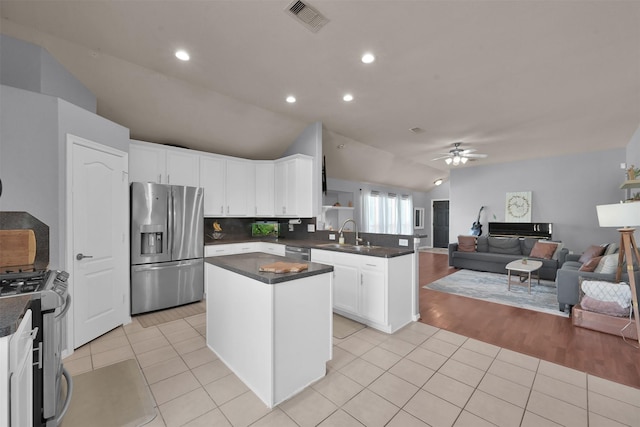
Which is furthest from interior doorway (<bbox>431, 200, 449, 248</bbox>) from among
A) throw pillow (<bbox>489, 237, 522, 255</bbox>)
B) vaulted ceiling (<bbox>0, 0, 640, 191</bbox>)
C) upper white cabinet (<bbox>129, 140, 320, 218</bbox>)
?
upper white cabinet (<bbox>129, 140, 320, 218</bbox>)

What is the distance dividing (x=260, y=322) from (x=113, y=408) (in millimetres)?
1134

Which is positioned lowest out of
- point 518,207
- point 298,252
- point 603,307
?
point 603,307

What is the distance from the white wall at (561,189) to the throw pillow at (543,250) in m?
1.80

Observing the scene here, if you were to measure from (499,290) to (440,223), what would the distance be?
632cm

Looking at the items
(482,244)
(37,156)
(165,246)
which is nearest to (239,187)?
(165,246)

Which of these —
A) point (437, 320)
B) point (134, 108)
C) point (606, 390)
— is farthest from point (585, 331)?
point (134, 108)

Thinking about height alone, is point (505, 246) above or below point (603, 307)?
above

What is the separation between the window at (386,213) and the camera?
28.7 ft

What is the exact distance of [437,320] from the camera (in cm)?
340

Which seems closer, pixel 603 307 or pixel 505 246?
pixel 603 307

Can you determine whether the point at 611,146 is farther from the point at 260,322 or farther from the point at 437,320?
the point at 260,322

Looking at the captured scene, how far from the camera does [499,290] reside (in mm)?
4719

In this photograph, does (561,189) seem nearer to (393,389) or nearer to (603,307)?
(603,307)

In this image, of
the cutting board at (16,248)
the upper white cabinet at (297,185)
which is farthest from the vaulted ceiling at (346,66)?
the cutting board at (16,248)
